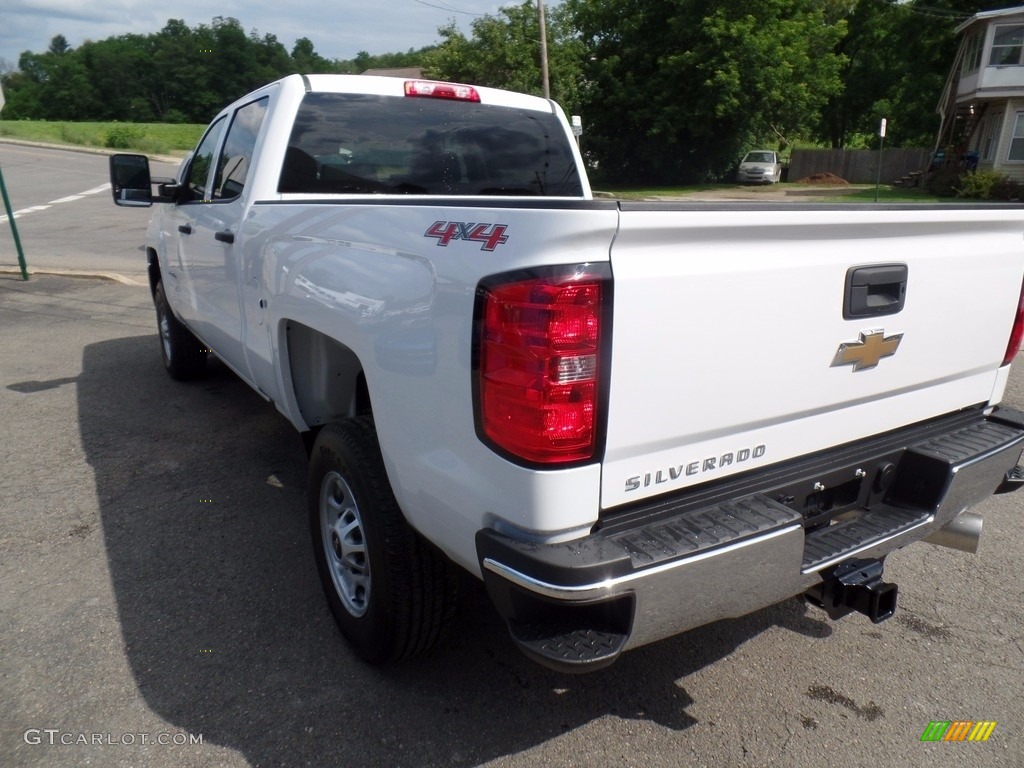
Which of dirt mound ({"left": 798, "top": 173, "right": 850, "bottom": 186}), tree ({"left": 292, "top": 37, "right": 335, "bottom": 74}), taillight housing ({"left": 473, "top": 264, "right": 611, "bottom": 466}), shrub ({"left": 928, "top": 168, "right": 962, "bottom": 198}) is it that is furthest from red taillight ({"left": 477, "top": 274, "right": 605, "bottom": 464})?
tree ({"left": 292, "top": 37, "right": 335, "bottom": 74})

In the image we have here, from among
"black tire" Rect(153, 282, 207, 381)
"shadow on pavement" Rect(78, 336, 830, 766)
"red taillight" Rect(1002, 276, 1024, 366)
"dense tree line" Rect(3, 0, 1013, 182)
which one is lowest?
"shadow on pavement" Rect(78, 336, 830, 766)

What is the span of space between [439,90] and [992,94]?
3353 centimetres

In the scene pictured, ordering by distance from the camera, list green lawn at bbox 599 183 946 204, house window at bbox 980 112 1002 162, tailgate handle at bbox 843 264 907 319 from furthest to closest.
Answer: house window at bbox 980 112 1002 162
green lawn at bbox 599 183 946 204
tailgate handle at bbox 843 264 907 319

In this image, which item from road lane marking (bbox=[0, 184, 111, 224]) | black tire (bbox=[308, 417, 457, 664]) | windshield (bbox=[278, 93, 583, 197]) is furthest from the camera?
road lane marking (bbox=[0, 184, 111, 224])

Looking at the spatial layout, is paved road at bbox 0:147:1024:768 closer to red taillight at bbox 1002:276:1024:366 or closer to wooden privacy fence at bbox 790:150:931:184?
red taillight at bbox 1002:276:1024:366

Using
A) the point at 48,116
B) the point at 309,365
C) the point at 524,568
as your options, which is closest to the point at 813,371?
the point at 524,568

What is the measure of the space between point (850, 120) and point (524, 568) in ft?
173

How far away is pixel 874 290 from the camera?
2.36 m

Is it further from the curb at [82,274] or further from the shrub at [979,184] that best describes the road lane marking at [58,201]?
the shrub at [979,184]

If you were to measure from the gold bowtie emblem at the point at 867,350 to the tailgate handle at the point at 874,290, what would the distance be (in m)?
0.07

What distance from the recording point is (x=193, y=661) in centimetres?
286

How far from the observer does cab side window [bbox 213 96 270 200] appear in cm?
396

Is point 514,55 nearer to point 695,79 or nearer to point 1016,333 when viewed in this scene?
point 695,79

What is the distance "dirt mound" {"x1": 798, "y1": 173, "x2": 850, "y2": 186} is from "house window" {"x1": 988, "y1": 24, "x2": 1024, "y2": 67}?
761 cm
